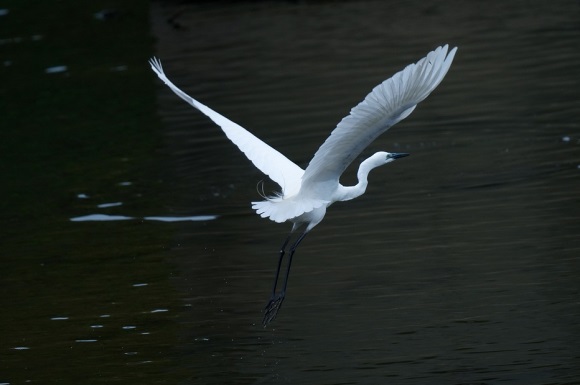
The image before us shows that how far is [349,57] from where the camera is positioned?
52.9 ft

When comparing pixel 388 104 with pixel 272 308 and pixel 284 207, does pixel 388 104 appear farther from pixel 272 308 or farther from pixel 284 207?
pixel 272 308

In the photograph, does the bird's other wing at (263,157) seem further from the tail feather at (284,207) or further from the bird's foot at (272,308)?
the bird's foot at (272,308)

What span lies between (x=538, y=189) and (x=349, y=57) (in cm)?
699

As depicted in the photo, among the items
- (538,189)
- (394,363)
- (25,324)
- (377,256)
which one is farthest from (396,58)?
(394,363)

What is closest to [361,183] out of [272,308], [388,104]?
[272,308]

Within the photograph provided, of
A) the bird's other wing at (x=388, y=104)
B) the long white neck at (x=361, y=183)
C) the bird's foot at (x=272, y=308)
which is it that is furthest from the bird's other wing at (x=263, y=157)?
the bird's other wing at (x=388, y=104)

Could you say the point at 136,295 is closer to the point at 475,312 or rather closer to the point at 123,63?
the point at 475,312

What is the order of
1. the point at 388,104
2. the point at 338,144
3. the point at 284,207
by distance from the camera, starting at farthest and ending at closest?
the point at 284,207 → the point at 338,144 → the point at 388,104

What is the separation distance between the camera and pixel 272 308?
7355mm

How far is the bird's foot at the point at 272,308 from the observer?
23.9 ft

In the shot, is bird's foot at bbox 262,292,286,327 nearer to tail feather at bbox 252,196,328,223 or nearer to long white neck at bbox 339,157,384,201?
tail feather at bbox 252,196,328,223

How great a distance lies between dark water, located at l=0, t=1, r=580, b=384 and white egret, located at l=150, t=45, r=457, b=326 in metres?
0.65

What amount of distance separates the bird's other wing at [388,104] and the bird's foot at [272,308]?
1.02 m

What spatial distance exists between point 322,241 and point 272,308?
5.67ft
